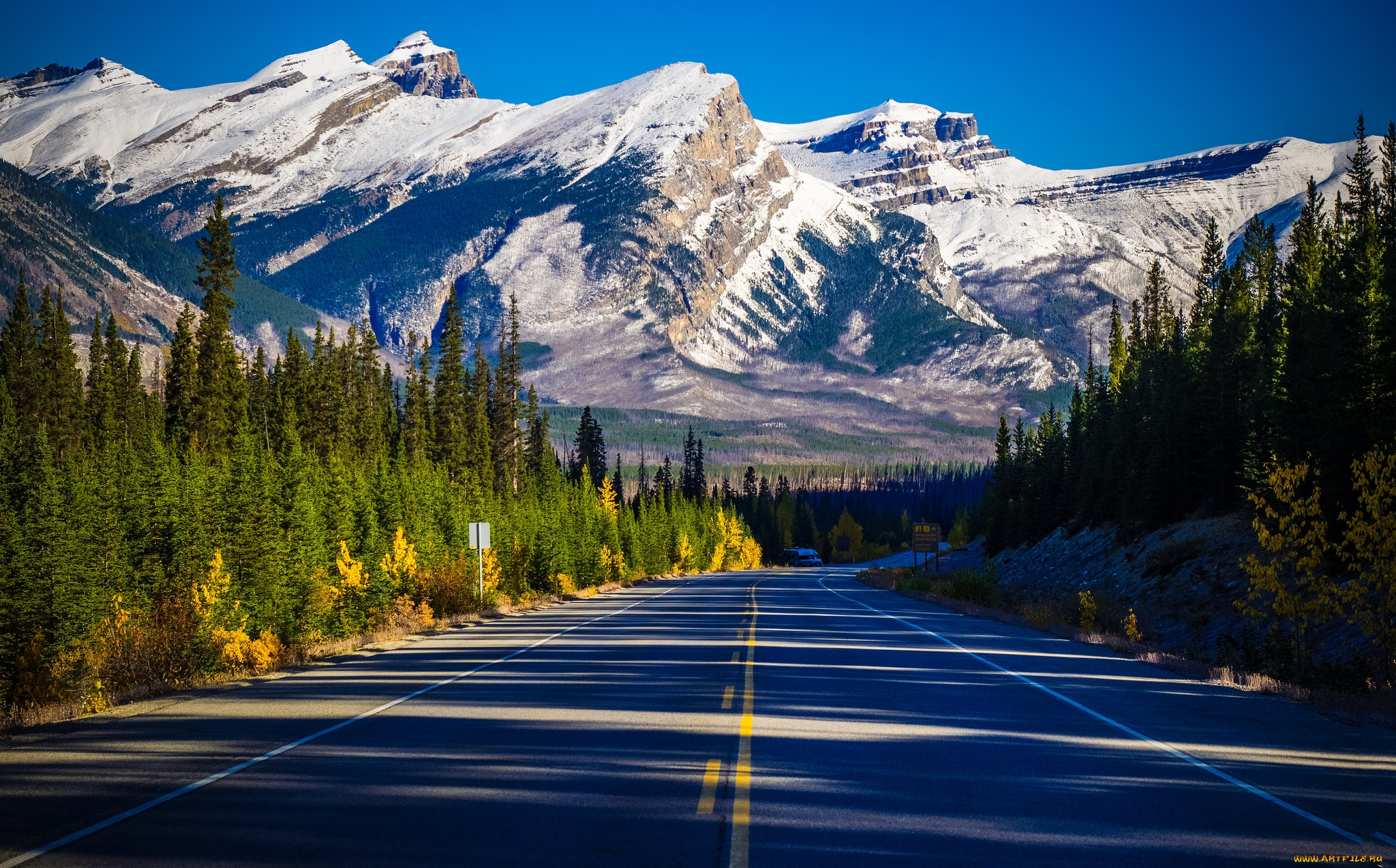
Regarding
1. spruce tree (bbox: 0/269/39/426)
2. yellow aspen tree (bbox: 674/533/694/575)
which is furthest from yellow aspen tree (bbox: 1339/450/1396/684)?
yellow aspen tree (bbox: 674/533/694/575)

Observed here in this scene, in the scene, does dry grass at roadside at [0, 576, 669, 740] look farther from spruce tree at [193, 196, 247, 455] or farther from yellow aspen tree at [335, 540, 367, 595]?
spruce tree at [193, 196, 247, 455]

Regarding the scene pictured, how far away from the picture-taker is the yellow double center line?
6934 millimetres

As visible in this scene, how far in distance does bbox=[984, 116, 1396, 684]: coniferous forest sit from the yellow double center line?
10.5 metres

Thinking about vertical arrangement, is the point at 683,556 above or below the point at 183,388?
below

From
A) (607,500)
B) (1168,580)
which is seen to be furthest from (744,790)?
(607,500)

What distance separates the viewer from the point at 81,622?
21266 mm

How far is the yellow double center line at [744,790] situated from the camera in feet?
22.7

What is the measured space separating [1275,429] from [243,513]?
34295mm

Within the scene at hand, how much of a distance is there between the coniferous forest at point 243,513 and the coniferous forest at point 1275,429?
1959 cm

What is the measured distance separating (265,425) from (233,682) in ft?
178

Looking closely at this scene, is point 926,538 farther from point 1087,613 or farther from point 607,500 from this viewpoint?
point 1087,613

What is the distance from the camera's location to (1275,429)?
37.8 metres

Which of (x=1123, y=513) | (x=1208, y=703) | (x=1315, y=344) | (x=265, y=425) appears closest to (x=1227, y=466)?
(x=1123, y=513)

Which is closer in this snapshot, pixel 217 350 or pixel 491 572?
pixel 491 572
